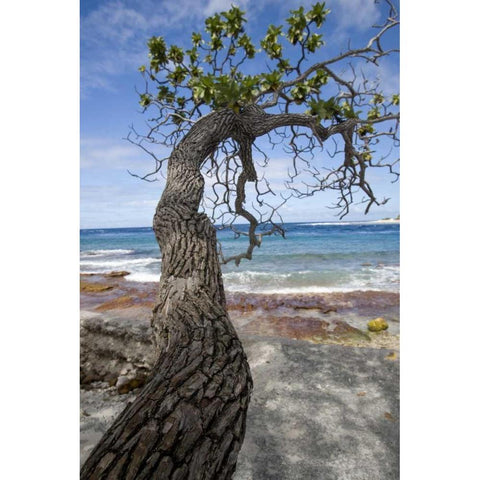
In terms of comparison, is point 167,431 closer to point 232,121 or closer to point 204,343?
point 204,343

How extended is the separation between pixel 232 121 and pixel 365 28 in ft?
5.18

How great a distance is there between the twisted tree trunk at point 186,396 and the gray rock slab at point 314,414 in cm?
123

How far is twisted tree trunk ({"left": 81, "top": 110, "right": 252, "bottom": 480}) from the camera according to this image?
0.52 metres

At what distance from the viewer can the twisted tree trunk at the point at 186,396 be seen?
52 centimetres

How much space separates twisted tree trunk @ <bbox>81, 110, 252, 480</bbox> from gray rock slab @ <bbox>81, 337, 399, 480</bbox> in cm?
123

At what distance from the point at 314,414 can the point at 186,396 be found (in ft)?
5.95

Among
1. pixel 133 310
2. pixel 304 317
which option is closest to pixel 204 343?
pixel 304 317

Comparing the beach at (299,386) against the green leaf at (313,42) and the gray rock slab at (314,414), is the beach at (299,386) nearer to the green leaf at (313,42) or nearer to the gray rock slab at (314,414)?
the gray rock slab at (314,414)

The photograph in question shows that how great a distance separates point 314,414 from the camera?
2064 millimetres

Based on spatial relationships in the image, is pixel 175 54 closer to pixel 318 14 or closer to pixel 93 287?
pixel 318 14

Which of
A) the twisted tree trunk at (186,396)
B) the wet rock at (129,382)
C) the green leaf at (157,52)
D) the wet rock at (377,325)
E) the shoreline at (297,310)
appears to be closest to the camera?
the twisted tree trunk at (186,396)

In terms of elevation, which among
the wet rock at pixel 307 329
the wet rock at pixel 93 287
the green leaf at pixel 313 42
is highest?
the green leaf at pixel 313 42

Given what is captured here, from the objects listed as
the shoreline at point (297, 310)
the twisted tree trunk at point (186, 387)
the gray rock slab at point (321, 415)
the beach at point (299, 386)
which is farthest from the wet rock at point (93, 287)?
the twisted tree trunk at point (186, 387)
